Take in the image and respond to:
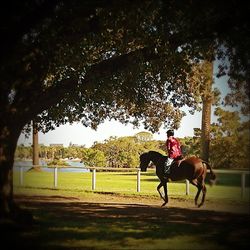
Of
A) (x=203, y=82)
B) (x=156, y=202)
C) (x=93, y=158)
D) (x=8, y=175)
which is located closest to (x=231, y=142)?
(x=203, y=82)

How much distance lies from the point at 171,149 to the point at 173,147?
0.41ft

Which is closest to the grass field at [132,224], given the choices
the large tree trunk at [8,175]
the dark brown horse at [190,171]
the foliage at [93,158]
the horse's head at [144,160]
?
the large tree trunk at [8,175]

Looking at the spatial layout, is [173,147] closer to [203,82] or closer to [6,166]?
[203,82]

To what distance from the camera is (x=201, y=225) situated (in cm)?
1002

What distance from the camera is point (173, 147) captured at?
13.6m

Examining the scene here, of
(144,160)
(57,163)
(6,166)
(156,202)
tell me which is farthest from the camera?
(57,163)

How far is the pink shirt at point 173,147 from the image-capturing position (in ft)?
44.1

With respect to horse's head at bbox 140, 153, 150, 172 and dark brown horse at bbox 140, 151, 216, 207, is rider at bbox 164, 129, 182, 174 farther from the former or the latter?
horse's head at bbox 140, 153, 150, 172

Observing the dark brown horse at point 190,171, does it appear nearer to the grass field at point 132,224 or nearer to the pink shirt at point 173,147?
the pink shirt at point 173,147

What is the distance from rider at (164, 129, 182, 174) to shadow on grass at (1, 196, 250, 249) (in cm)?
176

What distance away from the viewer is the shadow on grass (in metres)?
7.97

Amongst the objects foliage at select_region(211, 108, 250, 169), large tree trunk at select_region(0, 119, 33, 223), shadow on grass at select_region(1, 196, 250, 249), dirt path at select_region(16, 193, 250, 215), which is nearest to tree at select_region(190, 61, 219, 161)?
A: foliage at select_region(211, 108, 250, 169)

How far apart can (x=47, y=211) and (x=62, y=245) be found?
4625 millimetres

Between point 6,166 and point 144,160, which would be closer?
point 6,166
